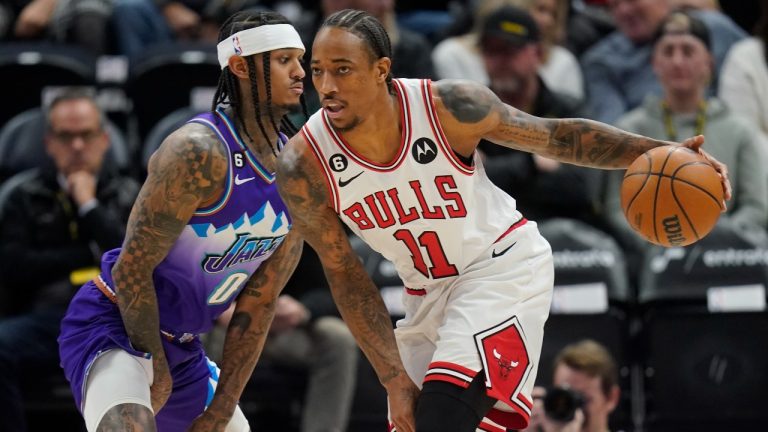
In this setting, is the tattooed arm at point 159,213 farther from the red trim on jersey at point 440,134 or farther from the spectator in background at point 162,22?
the spectator in background at point 162,22

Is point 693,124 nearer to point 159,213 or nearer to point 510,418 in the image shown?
point 510,418

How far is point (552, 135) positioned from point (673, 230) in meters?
0.63

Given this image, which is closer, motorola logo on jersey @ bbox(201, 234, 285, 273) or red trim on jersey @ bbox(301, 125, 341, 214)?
red trim on jersey @ bbox(301, 125, 341, 214)

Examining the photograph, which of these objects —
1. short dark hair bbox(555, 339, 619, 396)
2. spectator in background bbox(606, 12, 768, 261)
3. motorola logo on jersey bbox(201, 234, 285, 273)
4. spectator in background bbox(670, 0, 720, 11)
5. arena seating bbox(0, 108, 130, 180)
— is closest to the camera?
motorola logo on jersey bbox(201, 234, 285, 273)

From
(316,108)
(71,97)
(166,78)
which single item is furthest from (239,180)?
(166,78)

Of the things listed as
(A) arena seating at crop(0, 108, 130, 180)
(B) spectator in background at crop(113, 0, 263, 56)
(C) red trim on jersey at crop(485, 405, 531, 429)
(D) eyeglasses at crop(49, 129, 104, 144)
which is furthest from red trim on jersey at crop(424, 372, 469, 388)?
(B) spectator in background at crop(113, 0, 263, 56)

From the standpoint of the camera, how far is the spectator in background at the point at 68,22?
1007cm

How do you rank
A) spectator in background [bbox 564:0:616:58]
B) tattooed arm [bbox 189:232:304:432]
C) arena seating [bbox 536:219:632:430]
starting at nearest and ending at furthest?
tattooed arm [bbox 189:232:304:432] < arena seating [bbox 536:219:632:430] < spectator in background [bbox 564:0:616:58]

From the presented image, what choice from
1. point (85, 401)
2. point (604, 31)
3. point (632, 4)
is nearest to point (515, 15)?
point (632, 4)

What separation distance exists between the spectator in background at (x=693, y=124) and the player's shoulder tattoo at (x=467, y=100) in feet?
11.9

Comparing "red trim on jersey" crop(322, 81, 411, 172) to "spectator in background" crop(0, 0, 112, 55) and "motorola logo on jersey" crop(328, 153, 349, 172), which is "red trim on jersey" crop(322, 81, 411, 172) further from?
"spectator in background" crop(0, 0, 112, 55)

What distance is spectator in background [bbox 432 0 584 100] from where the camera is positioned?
9.45 meters

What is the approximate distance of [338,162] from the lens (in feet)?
16.7

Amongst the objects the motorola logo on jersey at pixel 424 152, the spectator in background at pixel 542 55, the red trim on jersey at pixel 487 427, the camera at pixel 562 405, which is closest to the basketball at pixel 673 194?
the motorola logo on jersey at pixel 424 152
